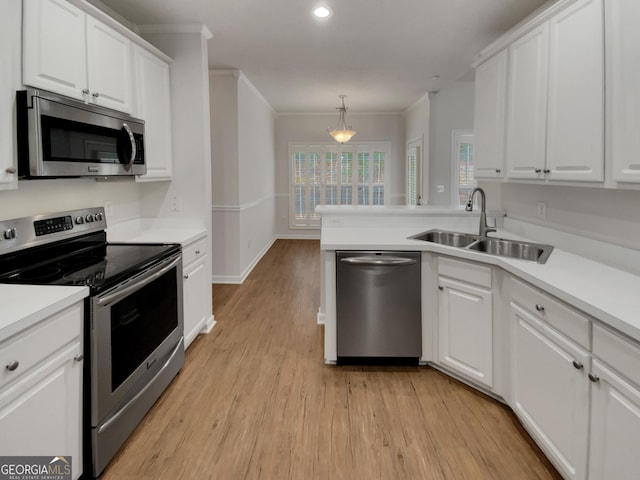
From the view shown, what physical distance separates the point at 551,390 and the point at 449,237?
1.61m

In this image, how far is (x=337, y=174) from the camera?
29.9ft

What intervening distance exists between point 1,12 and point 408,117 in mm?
7521

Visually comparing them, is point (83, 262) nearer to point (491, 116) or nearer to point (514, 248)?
point (514, 248)

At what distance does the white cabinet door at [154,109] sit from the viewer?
3.00 meters

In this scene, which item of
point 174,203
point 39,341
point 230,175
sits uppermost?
point 230,175

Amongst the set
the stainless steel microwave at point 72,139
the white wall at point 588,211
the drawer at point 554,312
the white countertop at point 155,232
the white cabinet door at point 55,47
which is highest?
the white cabinet door at point 55,47

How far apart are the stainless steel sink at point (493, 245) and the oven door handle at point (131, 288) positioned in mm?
1716

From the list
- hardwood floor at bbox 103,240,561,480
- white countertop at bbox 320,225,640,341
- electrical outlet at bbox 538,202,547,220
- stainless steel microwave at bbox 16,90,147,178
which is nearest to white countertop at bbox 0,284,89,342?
stainless steel microwave at bbox 16,90,147,178

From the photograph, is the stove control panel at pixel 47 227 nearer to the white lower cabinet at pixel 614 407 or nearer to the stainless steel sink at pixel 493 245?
the stainless steel sink at pixel 493 245

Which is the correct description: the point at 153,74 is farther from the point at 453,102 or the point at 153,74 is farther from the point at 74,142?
the point at 453,102

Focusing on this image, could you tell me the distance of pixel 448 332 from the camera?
2775 millimetres

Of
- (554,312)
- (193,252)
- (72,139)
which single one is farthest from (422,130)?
(72,139)

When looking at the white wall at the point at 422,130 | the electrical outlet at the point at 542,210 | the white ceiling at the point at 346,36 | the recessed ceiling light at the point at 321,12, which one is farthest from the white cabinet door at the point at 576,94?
the white wall at the point at 422,130

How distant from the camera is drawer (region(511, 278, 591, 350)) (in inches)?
63.3
